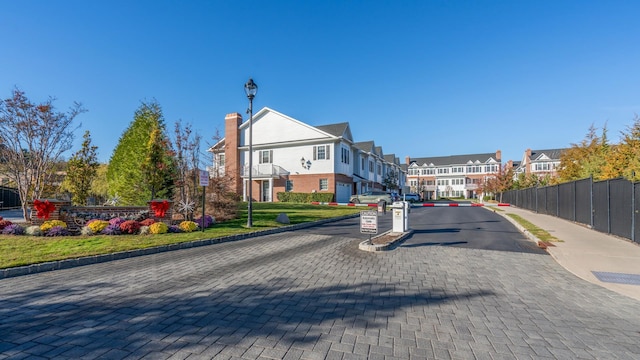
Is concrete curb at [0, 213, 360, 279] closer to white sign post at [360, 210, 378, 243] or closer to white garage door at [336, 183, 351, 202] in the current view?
white sign post at [360, 210, 378, 243]

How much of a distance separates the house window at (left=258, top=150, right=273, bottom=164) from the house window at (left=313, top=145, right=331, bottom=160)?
5735 mm

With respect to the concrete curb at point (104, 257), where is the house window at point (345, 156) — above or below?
above

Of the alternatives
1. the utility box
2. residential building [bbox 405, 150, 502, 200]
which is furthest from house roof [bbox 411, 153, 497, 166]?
the utility box

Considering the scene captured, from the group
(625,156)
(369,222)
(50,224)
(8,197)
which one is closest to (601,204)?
(625,156)

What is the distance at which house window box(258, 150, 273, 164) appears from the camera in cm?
3616

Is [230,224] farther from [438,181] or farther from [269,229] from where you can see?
[438,181]

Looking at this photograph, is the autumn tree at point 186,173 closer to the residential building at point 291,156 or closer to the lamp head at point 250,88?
the lamp head at point 250,88

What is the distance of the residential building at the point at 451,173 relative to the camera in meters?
86.0

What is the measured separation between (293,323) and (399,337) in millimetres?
1331

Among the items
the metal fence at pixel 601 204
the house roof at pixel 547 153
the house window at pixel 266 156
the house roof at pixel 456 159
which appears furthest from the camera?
the house roof at pixel 456 159

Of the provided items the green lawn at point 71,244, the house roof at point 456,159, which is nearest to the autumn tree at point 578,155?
the green lawn at point 71,244

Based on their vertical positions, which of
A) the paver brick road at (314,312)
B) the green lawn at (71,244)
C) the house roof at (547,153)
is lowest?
the paver brick road at (314,312)

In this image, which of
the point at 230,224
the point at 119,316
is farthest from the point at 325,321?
the point at 230,224

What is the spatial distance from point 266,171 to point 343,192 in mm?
9228
